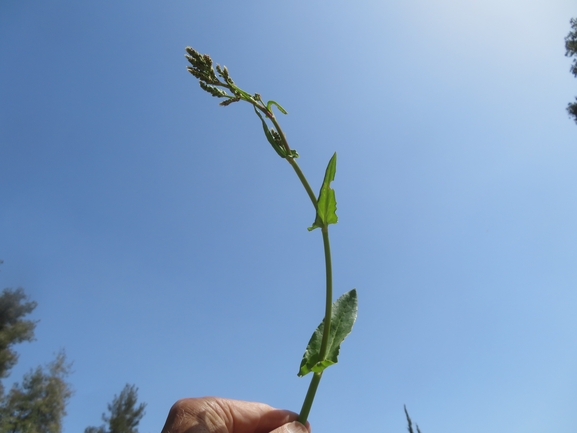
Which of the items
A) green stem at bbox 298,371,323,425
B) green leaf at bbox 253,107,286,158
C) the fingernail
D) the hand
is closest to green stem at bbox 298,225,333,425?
green stem at bbox 298,371,323,425

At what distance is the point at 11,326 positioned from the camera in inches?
1087

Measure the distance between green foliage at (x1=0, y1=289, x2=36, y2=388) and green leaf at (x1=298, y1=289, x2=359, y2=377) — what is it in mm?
32198

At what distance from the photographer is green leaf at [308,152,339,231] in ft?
8.34

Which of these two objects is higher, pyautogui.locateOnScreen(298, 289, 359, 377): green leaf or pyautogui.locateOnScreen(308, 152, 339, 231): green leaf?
pyautogui.locateOnScreen(308, 152, 339, 231): green leaf

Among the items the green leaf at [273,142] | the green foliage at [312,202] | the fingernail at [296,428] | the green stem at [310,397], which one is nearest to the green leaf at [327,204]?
the green foliage at [312,202]

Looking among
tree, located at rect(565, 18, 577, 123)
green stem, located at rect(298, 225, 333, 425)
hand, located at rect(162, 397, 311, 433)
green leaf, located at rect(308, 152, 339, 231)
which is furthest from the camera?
tree, located at rect(565, 18, 577, 123)

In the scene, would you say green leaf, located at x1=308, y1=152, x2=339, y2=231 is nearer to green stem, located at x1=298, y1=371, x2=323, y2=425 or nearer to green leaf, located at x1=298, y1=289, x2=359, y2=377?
green leaf, located at x1=298, y1=289, x2=359, y2=377

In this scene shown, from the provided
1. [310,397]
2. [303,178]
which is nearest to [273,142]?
[303,178]

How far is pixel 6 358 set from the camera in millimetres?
26062

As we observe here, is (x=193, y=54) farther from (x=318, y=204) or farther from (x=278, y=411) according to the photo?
(x=278, y=411)

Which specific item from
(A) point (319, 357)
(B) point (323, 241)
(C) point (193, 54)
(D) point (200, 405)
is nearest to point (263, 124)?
(C) point (193, 54)

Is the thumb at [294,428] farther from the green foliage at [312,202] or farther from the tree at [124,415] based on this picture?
the tree at [124,415]

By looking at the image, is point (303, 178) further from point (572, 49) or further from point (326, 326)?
point (572, 49)

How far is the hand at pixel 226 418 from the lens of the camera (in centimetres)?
275
